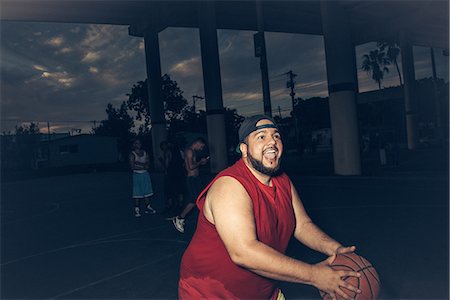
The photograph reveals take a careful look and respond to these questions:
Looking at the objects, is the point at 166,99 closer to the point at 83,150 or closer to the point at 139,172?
the point at 83,150

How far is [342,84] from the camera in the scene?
16625 mm

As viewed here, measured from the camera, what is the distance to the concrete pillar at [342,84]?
16.6 m

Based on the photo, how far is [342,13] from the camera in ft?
55.9

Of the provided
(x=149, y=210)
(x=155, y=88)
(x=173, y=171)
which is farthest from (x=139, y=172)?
(x=155, y=88)

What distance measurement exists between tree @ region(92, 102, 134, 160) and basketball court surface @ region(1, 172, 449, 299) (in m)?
42.7

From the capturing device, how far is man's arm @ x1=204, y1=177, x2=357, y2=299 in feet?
6.47

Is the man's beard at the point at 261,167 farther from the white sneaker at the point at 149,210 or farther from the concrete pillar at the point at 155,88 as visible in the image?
the concrete pillar at the point at 155,88

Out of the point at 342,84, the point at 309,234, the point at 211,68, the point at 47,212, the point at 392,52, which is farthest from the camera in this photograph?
the point at 392,52

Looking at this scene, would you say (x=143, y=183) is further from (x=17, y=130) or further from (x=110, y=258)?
(x=17, y=130)


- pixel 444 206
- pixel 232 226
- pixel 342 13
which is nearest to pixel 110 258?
pixel 232 226

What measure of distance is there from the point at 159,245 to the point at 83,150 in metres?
55.3

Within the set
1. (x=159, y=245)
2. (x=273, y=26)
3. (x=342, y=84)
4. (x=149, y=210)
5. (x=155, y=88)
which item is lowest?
(x=159, y=245)

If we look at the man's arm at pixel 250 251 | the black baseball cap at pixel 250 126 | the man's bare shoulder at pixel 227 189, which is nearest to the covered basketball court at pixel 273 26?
the black baseball cap at pixel 250 126

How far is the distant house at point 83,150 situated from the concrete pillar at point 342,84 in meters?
48.3
